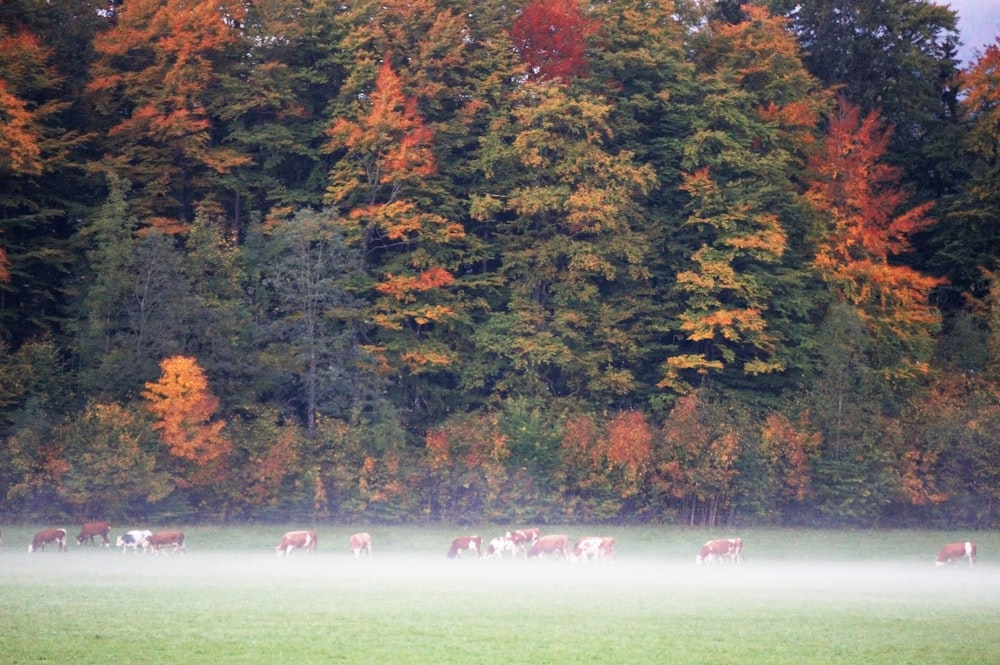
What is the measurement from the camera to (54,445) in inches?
1688

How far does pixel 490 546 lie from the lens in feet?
129

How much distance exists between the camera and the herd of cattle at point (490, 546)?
124 feet

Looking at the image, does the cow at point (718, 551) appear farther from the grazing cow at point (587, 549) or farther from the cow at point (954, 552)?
the cow at point (954, 552)

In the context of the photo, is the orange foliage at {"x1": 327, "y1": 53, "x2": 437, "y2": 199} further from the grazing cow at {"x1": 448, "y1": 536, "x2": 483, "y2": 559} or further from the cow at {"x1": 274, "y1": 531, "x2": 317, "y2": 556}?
the grazing cow at {"x1": 448, "y1": 536, "x2": 483, "y2": 559}

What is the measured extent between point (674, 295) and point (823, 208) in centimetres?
803

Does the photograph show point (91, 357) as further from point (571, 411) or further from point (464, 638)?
point (464, 638)

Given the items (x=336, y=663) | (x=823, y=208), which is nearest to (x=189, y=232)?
(x=823, y=208)

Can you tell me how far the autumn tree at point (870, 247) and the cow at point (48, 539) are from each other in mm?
33615

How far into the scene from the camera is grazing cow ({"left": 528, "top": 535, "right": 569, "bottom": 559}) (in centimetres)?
3888

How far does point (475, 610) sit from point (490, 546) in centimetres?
1649

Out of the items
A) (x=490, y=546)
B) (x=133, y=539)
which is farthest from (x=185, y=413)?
(x=490, y=546)

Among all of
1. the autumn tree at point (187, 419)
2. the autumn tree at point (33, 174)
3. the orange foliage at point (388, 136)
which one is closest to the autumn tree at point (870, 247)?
the orange foliage at point (388, 136)

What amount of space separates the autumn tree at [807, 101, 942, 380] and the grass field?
17.3 m

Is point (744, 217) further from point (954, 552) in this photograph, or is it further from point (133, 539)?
point (133, 539)
